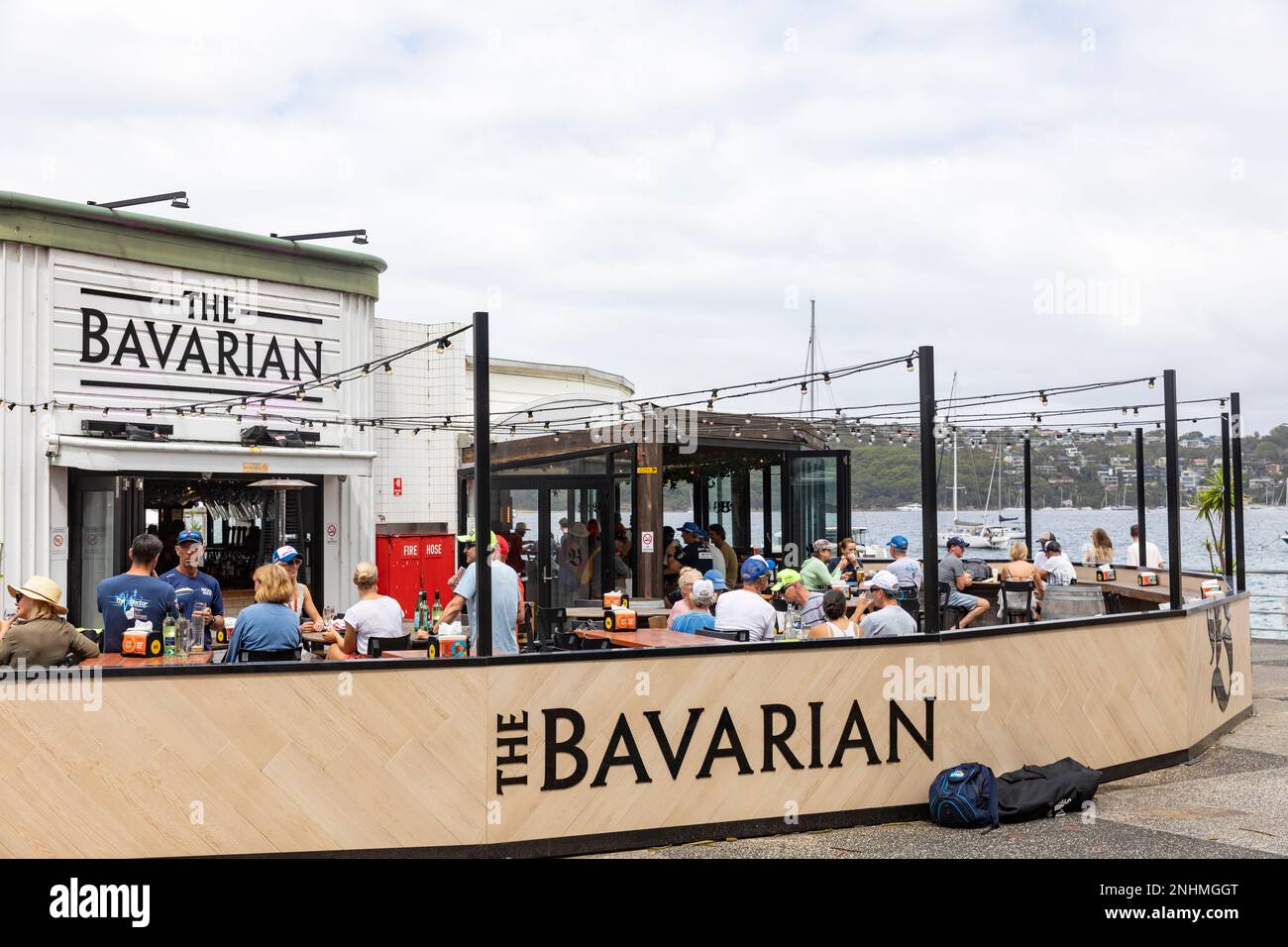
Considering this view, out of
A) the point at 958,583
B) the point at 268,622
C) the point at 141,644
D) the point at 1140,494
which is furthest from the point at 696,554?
the point at 141,644

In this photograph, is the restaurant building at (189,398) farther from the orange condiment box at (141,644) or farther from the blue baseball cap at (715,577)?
the orange condiment box at (141,644)

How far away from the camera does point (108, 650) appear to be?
6.87 metres

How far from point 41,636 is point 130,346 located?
707cm

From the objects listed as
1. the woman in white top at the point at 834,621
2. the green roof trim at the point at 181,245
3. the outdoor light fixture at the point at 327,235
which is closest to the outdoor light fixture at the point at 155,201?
the green roof trim at the point at 181,245

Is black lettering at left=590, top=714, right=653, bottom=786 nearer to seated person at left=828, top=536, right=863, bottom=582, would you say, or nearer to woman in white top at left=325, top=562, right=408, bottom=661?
woman in white top at left=325, top=562, right=408, bottom=661

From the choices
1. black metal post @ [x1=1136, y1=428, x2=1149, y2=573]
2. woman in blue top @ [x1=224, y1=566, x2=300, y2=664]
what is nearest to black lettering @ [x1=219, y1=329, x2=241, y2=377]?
woman in blue top @ [x1=224, y1=566, x2=300, y2=664]

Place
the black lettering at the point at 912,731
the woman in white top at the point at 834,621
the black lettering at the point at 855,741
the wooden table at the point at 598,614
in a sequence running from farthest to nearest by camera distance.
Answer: the wooden table at the point at 598,614, the woman in white top at the point at 834,621, the black lettering at the point at 912,731, the black lettering at the point at 855,741

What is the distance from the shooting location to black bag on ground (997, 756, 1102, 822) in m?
6.42

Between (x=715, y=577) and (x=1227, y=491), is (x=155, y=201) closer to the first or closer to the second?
(x=715, y=577)

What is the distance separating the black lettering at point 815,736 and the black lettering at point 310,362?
29.1 ft

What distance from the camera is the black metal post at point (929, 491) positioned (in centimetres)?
656

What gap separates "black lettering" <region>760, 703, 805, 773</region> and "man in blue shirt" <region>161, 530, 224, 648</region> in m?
3.66
